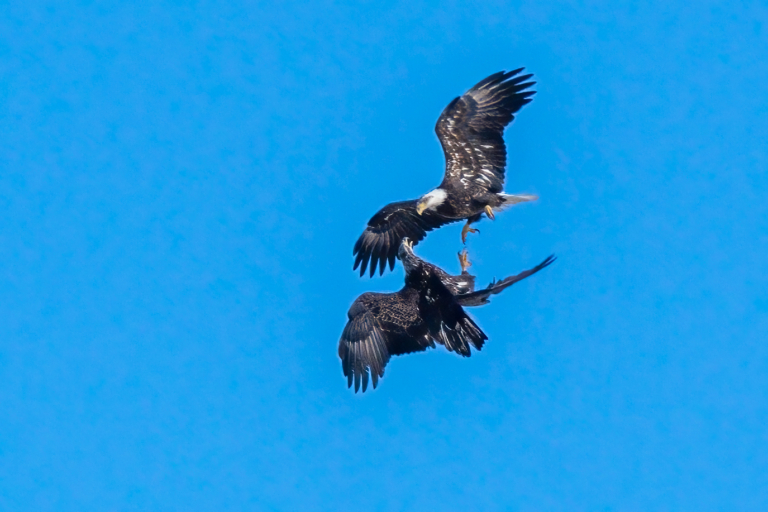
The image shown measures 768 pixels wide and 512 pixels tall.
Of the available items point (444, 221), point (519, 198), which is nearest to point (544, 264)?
point (519, 198)

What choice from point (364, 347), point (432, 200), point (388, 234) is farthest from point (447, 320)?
point (388, 234)

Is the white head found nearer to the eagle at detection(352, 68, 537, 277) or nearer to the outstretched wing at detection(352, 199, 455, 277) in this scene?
the eagle at detection(352, 68, 537, 277)

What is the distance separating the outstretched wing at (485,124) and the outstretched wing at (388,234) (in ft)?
2.33

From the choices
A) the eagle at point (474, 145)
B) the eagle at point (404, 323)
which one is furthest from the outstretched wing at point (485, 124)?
the eagle at point (404, 323)

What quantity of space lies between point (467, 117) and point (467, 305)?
2.54m

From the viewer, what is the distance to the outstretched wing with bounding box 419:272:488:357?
1026 centimetres

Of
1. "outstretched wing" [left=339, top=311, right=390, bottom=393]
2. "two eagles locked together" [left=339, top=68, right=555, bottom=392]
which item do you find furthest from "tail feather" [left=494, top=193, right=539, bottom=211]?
"outstretched wing" [left=339, top=311, right=390, bottom=393]

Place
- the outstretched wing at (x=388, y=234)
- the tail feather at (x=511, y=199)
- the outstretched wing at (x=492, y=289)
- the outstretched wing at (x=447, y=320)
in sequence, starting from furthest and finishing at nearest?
the outstretched wing at (x=388, y=234) → the tail feather at (x=511, y=199) → the outstretched wing at (x=447, y=320) → the outstretched wing at (x=492, y=289)

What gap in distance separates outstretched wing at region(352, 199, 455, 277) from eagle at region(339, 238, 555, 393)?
0.93 meters

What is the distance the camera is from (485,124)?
11.5 m

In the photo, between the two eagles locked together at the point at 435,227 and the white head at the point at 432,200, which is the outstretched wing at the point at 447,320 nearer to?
the two eagles locked together at the point at 435,227

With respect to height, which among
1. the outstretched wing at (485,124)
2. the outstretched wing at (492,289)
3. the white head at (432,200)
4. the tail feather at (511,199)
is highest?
the outstretched wing at (485,124)

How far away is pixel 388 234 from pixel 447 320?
194 centimetres

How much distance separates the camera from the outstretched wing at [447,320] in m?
10.3
